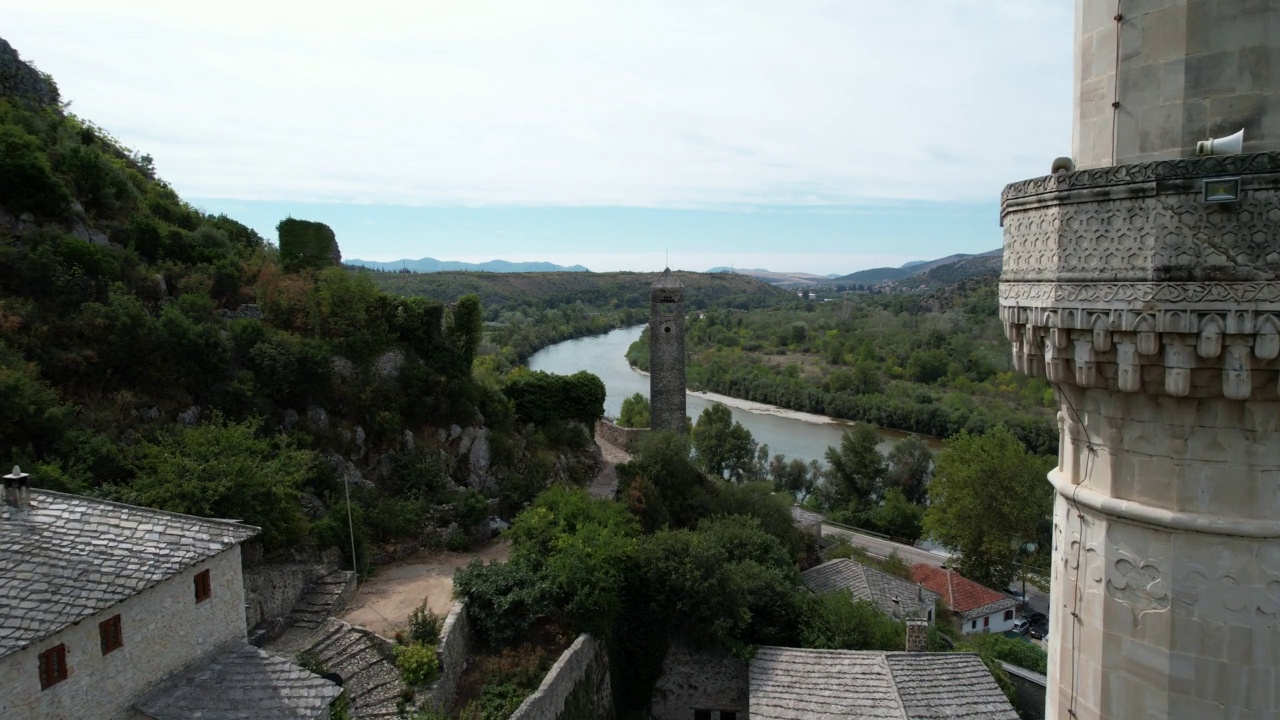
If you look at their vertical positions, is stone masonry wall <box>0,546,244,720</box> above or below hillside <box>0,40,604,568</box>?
below

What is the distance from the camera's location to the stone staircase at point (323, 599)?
13820mm

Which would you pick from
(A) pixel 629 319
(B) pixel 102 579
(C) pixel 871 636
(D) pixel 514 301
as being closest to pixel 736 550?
(C) pixel 871 636

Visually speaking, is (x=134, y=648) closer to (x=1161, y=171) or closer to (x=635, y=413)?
(x=1161, y=171)

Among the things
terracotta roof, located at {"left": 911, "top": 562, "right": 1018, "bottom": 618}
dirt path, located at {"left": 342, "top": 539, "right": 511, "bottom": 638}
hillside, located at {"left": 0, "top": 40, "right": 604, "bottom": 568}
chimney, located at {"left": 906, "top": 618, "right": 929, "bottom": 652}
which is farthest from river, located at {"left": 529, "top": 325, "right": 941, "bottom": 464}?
chimney, located at {"left": 906, "top": 618, "right": 929, "bottom": 652}

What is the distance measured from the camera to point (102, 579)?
27.9ft

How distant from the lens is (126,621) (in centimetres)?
864

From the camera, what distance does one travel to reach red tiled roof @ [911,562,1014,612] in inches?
961

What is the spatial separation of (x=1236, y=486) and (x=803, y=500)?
38.5 metres

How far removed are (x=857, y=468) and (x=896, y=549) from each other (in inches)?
285

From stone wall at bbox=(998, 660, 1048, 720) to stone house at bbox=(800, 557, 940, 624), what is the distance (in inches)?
121

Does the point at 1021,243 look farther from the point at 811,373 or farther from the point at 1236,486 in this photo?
the point at 811,373

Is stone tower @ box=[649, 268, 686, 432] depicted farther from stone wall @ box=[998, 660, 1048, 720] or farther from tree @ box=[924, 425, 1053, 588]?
stone wall @ box=[998, 660, 1048, 720]

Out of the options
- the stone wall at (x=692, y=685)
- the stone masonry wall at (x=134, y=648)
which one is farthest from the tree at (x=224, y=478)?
the stone wall at (x=692, y=685)

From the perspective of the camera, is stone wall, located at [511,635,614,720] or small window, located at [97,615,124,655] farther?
stone wall, located at [511,635,614,720]
